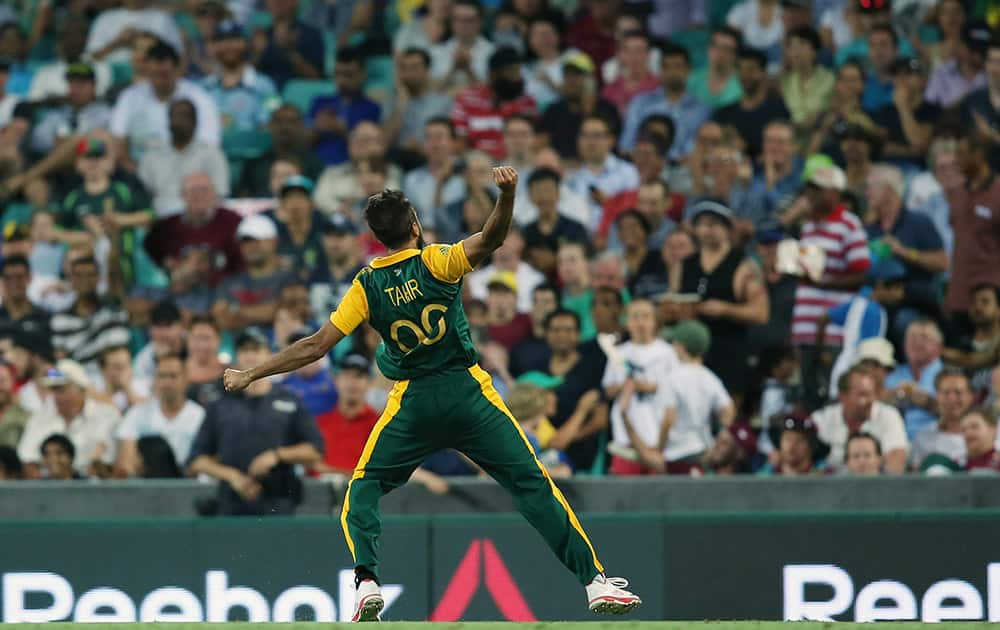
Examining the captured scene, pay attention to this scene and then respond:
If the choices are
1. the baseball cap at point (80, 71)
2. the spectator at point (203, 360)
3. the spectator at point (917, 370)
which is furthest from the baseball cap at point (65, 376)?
the spectator at point (917, 370)

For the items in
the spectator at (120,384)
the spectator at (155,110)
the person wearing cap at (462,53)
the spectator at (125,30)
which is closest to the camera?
the spectator at (120,384)

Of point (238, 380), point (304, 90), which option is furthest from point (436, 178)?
point (238, 380)

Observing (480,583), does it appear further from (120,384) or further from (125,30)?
(125,30)

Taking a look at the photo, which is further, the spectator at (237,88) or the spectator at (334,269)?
the spectator at (237,88)

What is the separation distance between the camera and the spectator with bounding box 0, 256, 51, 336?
13.6 metres

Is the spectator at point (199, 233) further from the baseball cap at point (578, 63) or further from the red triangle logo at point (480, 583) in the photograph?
the red triangle logo at point (480, 583)

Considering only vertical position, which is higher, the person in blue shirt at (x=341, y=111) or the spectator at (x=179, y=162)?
the person in blue shirt at (x=341, y=111)

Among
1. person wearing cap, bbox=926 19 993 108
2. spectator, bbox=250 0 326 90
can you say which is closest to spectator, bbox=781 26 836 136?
person wearing cap, bbox=926 19 993 108

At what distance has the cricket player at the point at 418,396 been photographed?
309 inches

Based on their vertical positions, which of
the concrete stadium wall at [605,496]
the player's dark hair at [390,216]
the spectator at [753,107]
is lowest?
the concrete stadium wall at [605,496]

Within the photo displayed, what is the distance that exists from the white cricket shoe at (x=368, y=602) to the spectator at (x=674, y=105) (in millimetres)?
7368

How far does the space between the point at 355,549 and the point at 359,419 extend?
3.89 metres

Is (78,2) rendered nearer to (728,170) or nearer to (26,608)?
(728,170)

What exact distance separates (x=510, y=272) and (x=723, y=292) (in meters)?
1.59
